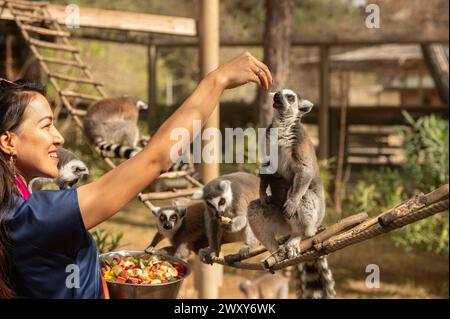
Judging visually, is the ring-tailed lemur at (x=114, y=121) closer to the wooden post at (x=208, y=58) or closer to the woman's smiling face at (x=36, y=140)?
the wooden post at (x=208, y=58)

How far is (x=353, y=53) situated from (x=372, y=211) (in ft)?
18.9

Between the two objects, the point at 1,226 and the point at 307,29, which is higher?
the point at 307,29

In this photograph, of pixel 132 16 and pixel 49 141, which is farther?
pixel 132 16

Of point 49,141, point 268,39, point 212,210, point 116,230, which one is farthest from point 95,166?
point 49,141

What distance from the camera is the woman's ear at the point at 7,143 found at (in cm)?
142

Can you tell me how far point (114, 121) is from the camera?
539 cm

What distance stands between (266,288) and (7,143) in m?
4.20

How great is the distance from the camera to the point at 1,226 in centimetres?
127

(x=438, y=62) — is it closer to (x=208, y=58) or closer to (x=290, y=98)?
(x=208, y=58)

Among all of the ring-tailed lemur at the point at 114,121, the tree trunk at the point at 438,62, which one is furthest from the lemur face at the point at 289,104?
the tree trunk at the point at 438,62

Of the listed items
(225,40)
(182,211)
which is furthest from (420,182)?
(182,211)

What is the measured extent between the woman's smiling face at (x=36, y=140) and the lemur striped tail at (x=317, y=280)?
1.46m
